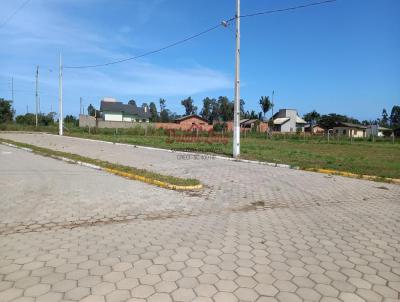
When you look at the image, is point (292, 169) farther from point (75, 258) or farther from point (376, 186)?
point (75, 258)

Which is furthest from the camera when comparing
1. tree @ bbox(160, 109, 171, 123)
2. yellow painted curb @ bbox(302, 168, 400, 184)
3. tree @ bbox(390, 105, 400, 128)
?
tree @ bbox(390, 105, 400, 128)

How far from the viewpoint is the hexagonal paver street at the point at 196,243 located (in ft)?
11.8

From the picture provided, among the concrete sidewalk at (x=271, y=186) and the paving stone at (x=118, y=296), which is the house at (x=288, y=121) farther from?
the paving stone at (x=118, y=296)

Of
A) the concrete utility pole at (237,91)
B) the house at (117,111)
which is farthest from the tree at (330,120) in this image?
the concrete utility pole at (237,91)

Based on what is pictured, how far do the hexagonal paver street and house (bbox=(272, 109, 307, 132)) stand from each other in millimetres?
82712

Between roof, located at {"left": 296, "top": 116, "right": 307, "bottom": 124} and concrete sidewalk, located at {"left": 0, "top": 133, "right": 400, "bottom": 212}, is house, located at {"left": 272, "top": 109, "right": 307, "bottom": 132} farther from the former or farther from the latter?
concrete sidewalk, located at {"left": 0, "top": 133, "right": 400, "bottom": 212}

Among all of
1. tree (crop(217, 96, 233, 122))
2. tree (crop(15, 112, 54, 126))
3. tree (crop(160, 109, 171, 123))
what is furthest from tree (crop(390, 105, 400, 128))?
tree (crop(15, 112, 54, 126))

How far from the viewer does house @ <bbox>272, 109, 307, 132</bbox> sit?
296ft

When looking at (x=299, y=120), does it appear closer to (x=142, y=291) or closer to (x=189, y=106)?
(x=189, y=106)

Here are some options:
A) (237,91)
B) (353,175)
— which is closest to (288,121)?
(237,91)

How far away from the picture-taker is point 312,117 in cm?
9644

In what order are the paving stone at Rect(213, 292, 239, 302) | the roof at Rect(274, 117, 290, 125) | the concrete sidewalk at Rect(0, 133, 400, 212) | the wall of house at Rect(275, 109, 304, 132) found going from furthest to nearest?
the wall of house at Rect(275, 109, 304, 132) < the roof at Rect(274, 117, 290, 125) < the concrete sidewalk at Rect(0, 133, 400, 212) < the paving stone at Rect(213, 292, 239, 302)

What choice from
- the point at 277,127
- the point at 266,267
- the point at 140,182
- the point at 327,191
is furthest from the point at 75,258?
the point at 277,127

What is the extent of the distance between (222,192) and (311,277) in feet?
16.7
